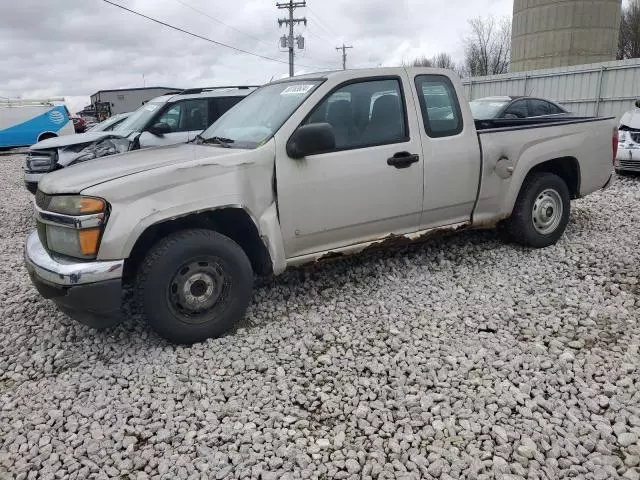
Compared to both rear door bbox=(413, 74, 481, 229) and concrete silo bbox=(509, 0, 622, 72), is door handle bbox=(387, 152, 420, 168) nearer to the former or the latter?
rear door bbox=(413, 74, 481, 229)

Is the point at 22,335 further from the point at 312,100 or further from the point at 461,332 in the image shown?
the point at 461,332

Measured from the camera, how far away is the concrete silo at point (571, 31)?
27.9 meters

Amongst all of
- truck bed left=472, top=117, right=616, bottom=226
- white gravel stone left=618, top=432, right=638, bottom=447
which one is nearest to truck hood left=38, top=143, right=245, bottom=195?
truck bed left=472, top=117, right=616, bottom=226

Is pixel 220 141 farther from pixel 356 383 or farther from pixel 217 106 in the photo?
pixel 217 106

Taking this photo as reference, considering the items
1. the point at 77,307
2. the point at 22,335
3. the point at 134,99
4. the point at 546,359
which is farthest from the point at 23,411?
the point at 134,99

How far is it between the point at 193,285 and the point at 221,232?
0.54 meters

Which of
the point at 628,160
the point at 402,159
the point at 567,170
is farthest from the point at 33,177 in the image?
the point at 628,160

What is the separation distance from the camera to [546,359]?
3361mm

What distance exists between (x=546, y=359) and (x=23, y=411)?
3.30m

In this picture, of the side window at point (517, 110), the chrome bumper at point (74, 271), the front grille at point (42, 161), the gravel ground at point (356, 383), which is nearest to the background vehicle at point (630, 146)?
the side window at point (517, 110)

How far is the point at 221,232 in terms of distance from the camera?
395cm

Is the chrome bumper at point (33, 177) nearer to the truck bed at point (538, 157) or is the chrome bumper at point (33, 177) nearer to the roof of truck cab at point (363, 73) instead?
the roof of truck cab at point (363, 73)

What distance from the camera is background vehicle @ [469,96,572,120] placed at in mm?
11133

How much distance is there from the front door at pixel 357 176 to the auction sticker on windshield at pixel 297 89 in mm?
188
